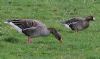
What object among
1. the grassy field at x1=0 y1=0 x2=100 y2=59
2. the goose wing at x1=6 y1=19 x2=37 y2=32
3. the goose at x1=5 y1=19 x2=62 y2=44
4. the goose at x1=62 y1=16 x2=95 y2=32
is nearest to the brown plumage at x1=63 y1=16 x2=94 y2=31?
the goose at x1=62 y1=16 x2=95 y2=32

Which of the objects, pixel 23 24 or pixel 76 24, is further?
pixel 76 24

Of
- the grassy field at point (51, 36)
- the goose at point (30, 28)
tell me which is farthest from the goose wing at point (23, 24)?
the grassy field at point (51, 36)

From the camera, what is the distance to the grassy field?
13.9 m

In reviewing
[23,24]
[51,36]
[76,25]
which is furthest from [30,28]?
[76,25]

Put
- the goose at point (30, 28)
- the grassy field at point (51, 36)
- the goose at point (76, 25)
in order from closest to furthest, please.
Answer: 1. the grassy field at point (51, 36)
2. the goose at point (30, 28)
3. the goose at point (76, 25)

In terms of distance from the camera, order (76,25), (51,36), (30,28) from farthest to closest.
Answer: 1. (76,25)
2. (51,36)
3. (30,28)

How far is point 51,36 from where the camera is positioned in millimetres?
17109

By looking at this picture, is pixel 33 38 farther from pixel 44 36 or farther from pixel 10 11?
pixel 10 11

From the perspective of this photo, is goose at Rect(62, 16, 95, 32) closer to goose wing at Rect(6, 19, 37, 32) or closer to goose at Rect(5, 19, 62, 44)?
goose at Rect(5, 19, 62, 44)

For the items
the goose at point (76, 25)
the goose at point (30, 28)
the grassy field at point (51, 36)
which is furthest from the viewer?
the goose at point (76, 25)

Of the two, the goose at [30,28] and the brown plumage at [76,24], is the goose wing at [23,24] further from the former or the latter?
the brown plumage at [76,24]

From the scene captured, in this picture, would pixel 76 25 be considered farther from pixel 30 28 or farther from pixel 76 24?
pixel 30 28

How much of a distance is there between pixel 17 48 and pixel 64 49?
1.46 metres

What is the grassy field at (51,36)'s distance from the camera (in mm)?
13875
